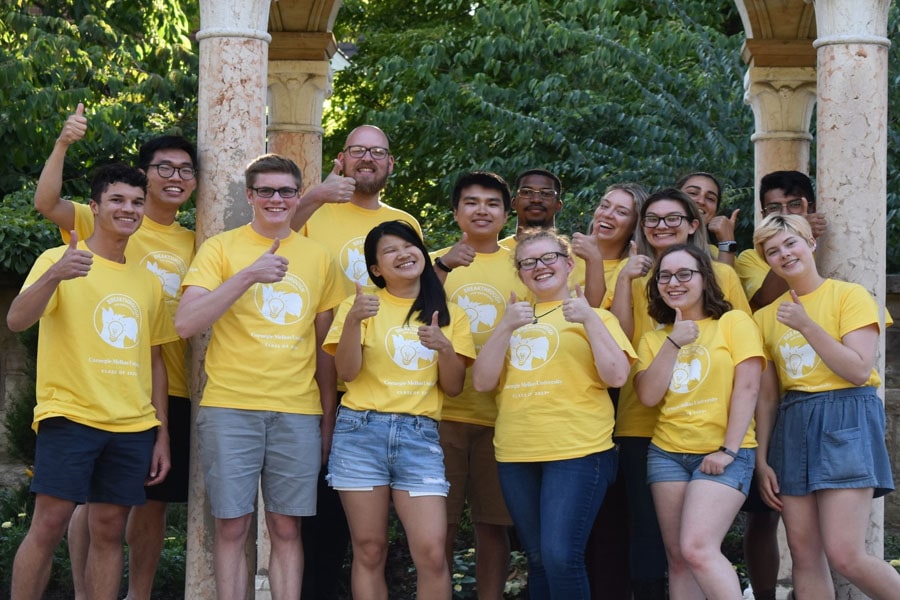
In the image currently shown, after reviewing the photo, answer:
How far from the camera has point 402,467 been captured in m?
4.89

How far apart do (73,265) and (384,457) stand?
54.8 inches

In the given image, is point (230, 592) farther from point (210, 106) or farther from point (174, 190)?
point (210, 106)

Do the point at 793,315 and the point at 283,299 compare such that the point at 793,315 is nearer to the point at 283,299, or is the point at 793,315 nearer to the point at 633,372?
the point at 633,372

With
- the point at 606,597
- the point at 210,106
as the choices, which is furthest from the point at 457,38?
the point at 606,597

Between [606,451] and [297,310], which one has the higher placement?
[297,310]

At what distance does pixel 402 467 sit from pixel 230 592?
2.84 feet

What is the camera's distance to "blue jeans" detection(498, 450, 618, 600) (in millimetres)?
4809

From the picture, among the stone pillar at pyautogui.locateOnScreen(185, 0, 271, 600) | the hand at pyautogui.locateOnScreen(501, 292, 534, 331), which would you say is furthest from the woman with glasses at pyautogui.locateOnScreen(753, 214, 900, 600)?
the stone pillar at pyautogui.locateOnScreen(185, 0, 271, 600)

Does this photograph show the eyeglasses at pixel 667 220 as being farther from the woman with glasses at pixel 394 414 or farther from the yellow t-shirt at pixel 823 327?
the woman with glasses at pixel 394 414

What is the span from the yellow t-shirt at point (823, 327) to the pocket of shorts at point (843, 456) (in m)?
0.20

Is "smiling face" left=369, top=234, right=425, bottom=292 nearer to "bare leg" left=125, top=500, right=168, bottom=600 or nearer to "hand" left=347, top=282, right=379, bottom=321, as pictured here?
"hand" left=347, top=282, right=379, bottom=321

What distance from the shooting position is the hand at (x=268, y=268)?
4.81 meters

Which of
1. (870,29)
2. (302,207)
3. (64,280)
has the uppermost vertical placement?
(870,29)

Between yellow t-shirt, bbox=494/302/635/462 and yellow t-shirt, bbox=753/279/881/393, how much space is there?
2.17ft
